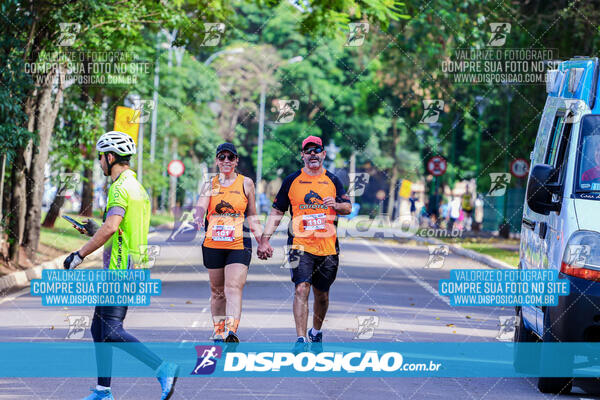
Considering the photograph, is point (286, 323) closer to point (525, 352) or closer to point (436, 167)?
point (525, 352)

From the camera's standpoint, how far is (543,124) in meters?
11.2

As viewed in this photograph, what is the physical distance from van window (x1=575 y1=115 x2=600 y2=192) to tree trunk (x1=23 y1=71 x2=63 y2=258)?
1367 cm

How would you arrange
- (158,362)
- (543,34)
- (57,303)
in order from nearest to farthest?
(158,362) → (57,303) → (543,34)

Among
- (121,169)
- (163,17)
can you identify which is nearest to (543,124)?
(121,169)

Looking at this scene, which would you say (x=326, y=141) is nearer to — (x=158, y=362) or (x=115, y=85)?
(x=115, y=85)

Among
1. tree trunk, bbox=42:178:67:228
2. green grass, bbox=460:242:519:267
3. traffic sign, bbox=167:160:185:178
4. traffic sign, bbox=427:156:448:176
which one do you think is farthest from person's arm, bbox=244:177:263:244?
traffic sign, bbox=167:160:185:178

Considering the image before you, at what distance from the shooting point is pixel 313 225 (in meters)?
10.2

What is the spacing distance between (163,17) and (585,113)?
13.8m

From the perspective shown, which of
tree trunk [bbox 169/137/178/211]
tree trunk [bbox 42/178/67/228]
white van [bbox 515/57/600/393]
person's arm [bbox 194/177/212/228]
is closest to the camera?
white van [bbox 515/57/600/393]

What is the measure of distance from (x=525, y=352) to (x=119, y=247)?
435 cm

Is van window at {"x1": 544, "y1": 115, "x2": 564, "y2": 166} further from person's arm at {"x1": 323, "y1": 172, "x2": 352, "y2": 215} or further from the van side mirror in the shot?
person's arm at {"x1": 323, "y1": 172, "x2": 352, "y2": 215}

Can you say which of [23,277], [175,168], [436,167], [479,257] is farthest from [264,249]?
[175,168]

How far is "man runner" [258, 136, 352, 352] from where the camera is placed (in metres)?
10.2

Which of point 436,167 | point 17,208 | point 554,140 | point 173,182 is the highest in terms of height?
point 554,140
